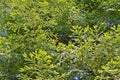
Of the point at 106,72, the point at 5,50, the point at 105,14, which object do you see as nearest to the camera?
the point at 106,72

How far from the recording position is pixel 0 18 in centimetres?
537

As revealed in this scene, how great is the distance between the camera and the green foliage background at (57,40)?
407 centimetres

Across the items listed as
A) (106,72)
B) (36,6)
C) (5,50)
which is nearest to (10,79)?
(5,50)

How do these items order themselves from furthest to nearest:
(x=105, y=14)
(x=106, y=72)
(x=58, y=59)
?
(x=105, y=14) < (x=58, y=59) < (x=106, y=72)

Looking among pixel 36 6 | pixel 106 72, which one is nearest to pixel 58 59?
pixel 106 72

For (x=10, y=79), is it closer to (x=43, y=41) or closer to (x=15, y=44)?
(x=15, y=44)

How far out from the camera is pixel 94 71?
4250mm

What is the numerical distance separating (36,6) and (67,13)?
556 mm

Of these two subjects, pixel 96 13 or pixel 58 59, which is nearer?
pixel 58 59

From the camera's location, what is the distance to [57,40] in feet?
16.2

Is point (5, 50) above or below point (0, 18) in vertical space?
below

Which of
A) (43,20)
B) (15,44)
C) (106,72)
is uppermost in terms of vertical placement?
(43,20)

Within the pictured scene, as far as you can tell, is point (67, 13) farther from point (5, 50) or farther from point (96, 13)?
point (5, 50)

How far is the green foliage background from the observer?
4.07 m
